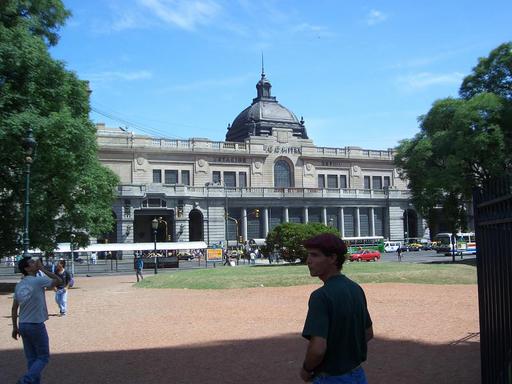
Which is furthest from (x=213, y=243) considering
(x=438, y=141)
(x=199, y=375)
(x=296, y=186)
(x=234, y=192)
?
(x=199, y=375)

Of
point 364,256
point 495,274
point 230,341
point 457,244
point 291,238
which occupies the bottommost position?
point 364,256

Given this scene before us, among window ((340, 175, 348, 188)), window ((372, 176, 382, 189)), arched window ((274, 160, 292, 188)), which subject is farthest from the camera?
→ window ((372, 176, 382, 189))

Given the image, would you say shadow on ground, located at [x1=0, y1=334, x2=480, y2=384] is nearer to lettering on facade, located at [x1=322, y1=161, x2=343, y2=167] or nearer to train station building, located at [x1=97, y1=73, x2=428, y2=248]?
train station building, located at [x1=97, y1=73, x2=428, y2=248]

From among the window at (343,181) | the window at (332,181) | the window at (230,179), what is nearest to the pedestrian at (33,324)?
the window at (230,179)

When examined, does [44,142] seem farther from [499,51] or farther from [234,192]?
[234,192]

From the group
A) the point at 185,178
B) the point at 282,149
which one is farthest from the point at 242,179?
the point at 185,178

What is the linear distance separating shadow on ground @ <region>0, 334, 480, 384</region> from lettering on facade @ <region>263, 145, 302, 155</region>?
68.0m

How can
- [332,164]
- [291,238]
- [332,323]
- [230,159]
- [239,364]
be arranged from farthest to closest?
[332,164] → [230,159] → [291,238] → [239,364] → [332,323]

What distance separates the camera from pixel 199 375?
8.12 m

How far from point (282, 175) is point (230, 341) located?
6922 cm

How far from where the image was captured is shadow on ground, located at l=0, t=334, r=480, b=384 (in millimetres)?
7824

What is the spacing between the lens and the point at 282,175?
7969 cm

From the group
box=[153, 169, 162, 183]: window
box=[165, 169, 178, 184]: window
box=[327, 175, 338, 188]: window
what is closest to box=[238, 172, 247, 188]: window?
box=[165, 169, 178, 184]: window

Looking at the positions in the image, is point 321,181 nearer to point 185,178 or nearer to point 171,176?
point 185,178
